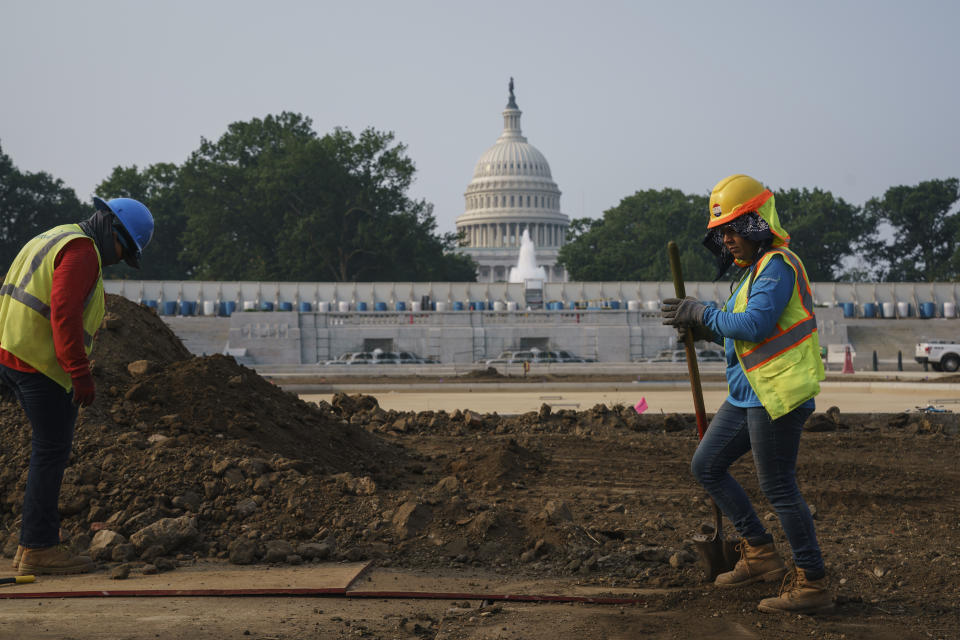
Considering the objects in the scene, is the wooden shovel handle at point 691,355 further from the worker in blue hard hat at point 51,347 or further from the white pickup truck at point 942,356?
the white pickup truck at point 942,356

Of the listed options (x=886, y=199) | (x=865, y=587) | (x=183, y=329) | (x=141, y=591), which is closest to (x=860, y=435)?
(x=865, y=587)

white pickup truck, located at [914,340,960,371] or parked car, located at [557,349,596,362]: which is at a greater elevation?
parked car, located at [557,349,596,362]

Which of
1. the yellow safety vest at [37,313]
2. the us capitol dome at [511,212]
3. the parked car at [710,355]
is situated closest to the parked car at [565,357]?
the parked car at [710,355]

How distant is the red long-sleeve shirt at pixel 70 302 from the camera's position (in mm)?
4703

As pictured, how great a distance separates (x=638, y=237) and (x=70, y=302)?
243 ft

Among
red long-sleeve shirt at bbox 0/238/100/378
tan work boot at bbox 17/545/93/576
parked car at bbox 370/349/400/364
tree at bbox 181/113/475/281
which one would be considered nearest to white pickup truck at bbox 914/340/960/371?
parked car at bbox 370/349/400/364

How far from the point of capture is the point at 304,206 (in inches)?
2365

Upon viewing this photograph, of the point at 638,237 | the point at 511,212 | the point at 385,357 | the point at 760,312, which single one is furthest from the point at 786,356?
the point at 511,212

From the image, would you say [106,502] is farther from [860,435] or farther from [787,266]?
[860,435]

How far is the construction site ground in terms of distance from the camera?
415cm

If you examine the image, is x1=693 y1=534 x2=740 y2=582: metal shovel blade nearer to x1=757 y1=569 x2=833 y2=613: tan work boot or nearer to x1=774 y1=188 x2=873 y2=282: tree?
x1=757 y1=569 x2=833 y2=613: tan work boot

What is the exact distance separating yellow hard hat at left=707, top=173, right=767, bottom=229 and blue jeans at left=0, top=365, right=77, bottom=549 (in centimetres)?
308

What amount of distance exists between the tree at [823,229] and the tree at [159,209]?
130ft

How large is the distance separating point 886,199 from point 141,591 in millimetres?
75220
